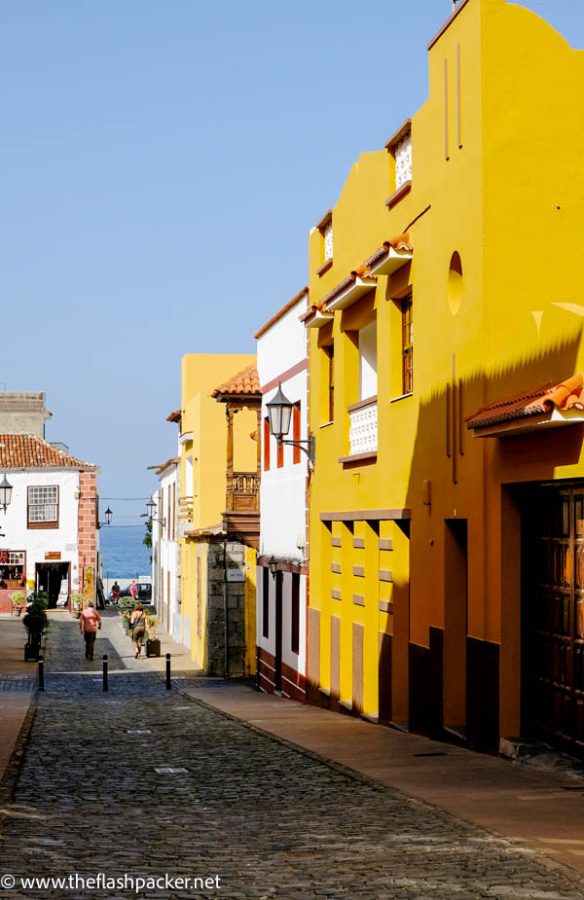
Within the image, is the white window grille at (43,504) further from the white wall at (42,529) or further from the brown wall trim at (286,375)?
the brown wall trim at (286,375)

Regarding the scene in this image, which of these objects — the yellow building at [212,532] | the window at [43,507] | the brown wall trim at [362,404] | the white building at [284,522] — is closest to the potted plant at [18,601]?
the window at [43,507]

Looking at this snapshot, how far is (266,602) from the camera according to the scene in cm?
2794

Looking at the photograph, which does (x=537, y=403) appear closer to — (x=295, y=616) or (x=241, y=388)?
(x=295, y=616)

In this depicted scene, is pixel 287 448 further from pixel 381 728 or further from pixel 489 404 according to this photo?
pixel 489 404

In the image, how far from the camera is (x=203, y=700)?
2272 cm

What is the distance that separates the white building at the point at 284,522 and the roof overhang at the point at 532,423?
11.0 meters

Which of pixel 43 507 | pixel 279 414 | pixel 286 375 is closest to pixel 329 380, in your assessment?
pixel 279 414

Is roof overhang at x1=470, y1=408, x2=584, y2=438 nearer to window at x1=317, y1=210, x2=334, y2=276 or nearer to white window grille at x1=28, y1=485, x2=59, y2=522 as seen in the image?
window at x1=317, y1=210, x2=334, y2=276

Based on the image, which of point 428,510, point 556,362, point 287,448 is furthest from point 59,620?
point 556,362

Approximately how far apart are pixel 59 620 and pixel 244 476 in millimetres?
24880

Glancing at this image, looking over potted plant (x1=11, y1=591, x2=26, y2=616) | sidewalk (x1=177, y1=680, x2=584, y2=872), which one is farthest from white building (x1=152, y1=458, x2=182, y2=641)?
sidewalk (x1=177, y1=680, x2=584, y2=872)

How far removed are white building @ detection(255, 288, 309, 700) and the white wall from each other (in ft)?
102

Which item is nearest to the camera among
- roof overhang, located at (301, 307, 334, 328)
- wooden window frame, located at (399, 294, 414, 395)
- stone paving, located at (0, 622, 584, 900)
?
stone paving, located at (0, 622, 584, 900)

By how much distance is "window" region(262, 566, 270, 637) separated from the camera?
2770 cm
